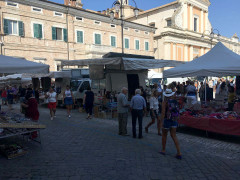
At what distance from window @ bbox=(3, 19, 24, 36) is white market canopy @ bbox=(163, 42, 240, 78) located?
58.4 feet

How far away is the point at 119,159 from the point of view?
4.86 metres

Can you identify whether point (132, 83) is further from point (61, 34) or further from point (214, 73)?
point (61, 34)

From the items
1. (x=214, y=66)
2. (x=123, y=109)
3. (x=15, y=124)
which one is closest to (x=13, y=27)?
(x=123, y=109)

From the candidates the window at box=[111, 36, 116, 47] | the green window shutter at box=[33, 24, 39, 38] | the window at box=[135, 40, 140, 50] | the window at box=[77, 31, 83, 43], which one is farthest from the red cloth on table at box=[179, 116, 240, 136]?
the window at box=[135, 40, 140, 50]

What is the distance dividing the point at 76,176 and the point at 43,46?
70.3ft

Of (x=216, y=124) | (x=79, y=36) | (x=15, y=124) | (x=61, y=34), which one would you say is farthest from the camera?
(x=79, y=36)

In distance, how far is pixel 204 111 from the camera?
7695 mm

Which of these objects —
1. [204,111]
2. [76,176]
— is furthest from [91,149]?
[204,111]

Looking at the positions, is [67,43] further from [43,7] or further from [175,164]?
[175,164]

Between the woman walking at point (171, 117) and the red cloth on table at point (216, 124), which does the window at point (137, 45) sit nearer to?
the red cloth on table at point (216, 124)

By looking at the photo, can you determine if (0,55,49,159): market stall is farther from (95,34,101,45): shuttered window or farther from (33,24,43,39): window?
(95,34,101,45): shuttered window

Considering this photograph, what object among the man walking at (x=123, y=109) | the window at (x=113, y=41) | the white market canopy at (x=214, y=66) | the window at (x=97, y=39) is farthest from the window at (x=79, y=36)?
the man walking at (x=123, y=109)

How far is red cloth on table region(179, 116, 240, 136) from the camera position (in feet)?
20.1

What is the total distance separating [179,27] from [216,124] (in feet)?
119
